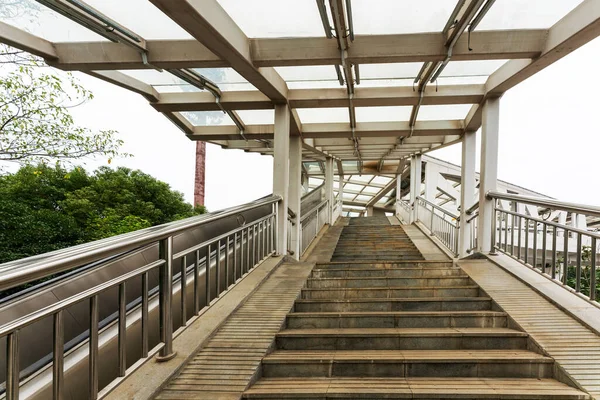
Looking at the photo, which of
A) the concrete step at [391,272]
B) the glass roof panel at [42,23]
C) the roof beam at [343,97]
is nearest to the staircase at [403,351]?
the concrete step at [391,272]

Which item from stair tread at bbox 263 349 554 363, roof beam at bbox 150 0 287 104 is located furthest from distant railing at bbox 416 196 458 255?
roof beam at bbox 150 0 287 104

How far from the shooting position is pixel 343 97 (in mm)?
5465

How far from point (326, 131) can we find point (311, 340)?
5.09 metres

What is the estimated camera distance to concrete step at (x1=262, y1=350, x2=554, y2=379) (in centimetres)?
239

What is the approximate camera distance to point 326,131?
7.28 metres

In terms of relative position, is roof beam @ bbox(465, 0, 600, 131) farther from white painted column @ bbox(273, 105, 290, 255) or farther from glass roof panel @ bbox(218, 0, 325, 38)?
white painted column @ bbox(273, 105, 290, 255)

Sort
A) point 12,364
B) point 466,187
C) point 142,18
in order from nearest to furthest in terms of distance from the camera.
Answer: point 12,364, point 142,18, point 466,187

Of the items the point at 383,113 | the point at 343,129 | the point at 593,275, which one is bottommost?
the point at 593,275

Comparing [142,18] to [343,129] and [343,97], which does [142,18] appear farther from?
[343,129]

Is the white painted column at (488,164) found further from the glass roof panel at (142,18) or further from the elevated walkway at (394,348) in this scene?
the glass roof panel at (142,18)

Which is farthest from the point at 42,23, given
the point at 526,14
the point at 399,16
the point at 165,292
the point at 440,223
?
the point at 440,223

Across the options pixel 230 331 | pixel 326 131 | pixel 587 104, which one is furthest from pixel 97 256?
pixel 587 104

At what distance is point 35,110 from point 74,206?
20.3 feet

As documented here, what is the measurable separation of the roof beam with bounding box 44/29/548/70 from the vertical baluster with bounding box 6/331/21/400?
308cm
